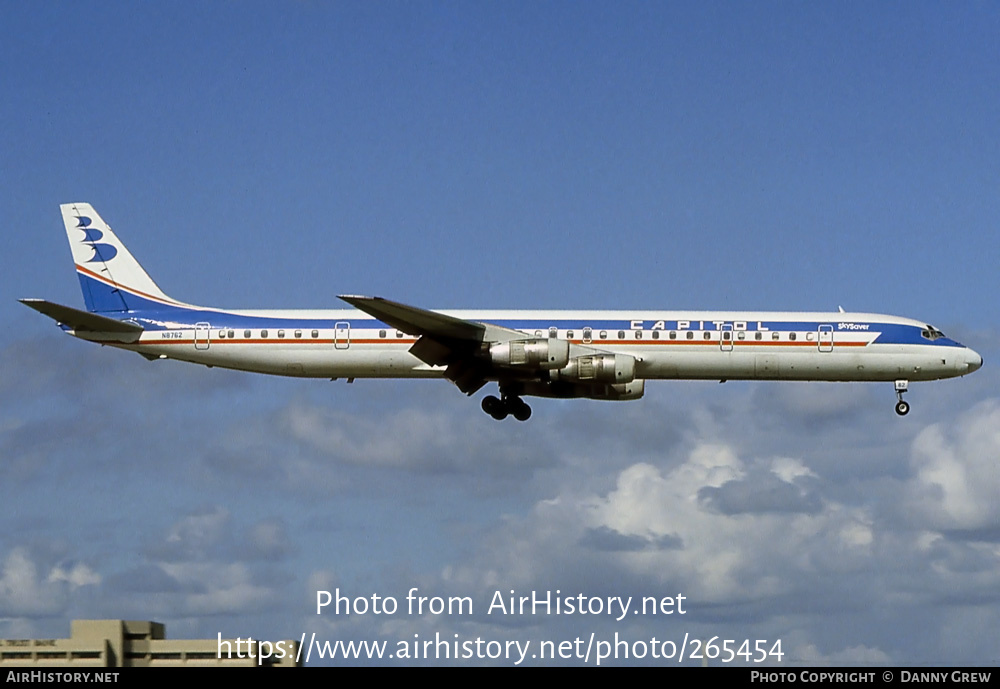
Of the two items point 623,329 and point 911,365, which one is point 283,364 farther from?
point 911,365

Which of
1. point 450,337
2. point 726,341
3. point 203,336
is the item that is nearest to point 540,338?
point 450,337

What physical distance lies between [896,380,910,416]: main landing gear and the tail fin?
91.4ft

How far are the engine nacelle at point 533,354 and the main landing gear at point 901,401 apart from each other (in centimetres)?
1296

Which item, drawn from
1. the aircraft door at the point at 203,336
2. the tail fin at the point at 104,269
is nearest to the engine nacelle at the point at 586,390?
the aircraft door at the point at 203,336

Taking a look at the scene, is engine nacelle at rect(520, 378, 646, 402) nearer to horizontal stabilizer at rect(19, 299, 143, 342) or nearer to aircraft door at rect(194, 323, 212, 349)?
aircraft door at rect(194, 323, 212, 349)

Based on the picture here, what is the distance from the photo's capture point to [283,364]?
54.9 metres

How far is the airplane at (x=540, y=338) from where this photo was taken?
176ft

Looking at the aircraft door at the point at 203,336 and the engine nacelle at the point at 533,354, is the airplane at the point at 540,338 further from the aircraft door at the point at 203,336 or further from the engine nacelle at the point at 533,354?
the engine nacelle at the point at 533,354

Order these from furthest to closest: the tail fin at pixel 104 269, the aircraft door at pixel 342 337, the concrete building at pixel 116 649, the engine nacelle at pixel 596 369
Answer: the concrete building at pixel 116 649
the tail fin at pixel 104 269
the aircraft door at pixel 342 337
the engine nacelle at pixel 596 369

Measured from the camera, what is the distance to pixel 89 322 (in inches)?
2167
